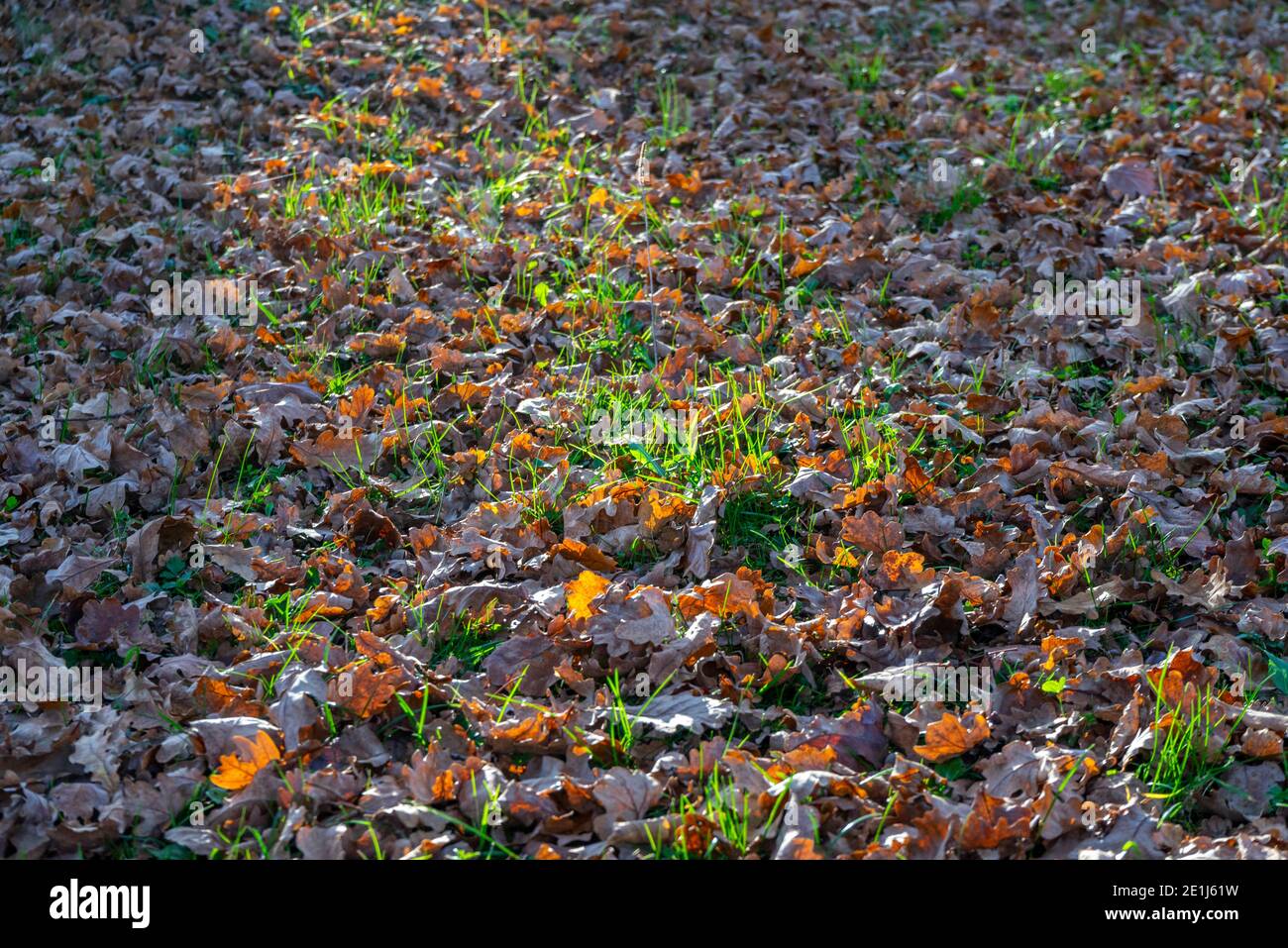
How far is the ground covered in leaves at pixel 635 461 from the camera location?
8.83 ft

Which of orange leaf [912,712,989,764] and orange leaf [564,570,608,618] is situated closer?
orange leaf [912,712,989,764]

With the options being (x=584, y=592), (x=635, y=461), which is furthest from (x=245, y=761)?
(x=635, y=461)

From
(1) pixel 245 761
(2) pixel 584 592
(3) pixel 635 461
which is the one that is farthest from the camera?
(3) pixel 635 461

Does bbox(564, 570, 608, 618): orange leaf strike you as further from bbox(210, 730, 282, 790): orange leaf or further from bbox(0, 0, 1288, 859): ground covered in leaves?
bbox(210, 730, 282, 790): orange leaf

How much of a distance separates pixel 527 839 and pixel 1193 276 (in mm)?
3847

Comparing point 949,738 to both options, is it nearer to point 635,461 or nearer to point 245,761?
point 635,461

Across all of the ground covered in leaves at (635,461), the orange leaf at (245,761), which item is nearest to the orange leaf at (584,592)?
the ground covered in leaves at (635,461)

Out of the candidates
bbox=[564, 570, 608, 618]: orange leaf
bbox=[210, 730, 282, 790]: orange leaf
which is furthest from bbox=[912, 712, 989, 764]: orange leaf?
bbox=[210, 730, 282, 790]: orange leaf

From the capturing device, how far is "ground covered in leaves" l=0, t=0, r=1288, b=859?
2691 mm

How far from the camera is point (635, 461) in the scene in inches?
154

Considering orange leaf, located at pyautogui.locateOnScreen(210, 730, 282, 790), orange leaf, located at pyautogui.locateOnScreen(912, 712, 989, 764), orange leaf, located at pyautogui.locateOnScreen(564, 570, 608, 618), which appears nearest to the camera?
orange leaf, located at pyautogui.locateOnScreen(210, 730, 282, 790)

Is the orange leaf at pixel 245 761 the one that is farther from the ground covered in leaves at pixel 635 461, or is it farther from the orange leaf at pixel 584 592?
the orange leaf at pixel 584 592

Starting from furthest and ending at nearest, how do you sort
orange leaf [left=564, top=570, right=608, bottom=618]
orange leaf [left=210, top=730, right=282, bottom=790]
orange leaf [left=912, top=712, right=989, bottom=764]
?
orange leaf [left=564, top=570, right=608, bottom=618] → orange leaf [left=912, top=712, right=989, bottom=764] → orange leaf [left=210, top=730, right=282, bottom=790]
